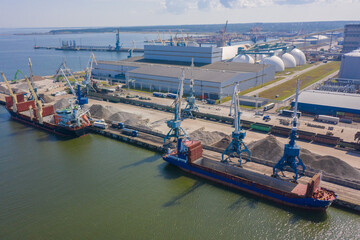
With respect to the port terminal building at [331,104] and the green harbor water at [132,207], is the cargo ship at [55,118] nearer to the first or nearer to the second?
the green harbor water at [132,207]

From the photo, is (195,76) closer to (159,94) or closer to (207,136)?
(159,94)

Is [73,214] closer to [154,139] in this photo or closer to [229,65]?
[154,139]

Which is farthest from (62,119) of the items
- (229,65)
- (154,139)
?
(229,65)

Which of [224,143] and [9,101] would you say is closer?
[224,143]

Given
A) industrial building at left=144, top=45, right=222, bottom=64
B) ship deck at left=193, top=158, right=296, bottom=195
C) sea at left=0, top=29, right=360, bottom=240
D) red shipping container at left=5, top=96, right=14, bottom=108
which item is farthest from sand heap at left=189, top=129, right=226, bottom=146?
industrial building at left=144, top=45, right=222, bottom=64

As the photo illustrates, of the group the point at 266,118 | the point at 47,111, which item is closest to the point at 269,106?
the point at 266,118

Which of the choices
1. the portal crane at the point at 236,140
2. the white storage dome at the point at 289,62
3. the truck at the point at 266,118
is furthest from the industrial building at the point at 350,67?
the portal crane at the point at 236,140
